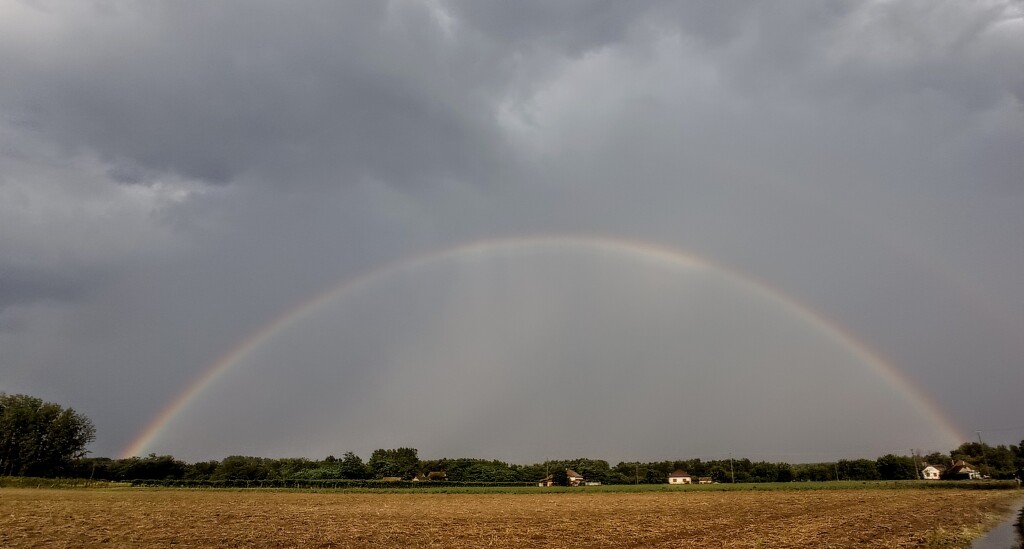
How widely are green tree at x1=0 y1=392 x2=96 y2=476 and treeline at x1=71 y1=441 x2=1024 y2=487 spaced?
16.9 feet

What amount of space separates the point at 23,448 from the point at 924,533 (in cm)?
13069

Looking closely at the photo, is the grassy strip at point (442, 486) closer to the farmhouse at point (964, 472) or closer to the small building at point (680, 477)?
the farmhouse at point (964, 472)

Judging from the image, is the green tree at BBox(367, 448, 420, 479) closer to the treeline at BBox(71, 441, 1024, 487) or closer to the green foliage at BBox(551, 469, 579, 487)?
the treeline at BBox(71, 441, 1024, 487)

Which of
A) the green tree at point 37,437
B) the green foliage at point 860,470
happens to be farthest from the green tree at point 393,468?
the green foliage at point 860,470

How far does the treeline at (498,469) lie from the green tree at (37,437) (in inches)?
203

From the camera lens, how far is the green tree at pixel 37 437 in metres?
97.4

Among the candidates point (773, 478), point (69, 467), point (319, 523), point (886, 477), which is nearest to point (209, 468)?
point (69, 467)

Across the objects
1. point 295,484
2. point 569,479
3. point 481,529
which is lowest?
point 569,479

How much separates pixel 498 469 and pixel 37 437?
94024 mm

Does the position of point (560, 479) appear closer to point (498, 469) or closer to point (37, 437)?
point (498, 469)

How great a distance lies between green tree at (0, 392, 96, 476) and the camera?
97.4 metres

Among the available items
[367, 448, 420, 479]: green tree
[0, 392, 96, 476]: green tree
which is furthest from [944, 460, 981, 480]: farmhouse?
[0, 392, 96, 476]: green tree

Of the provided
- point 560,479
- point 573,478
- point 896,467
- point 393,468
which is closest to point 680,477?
point 573,478

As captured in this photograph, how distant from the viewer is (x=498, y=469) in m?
138
